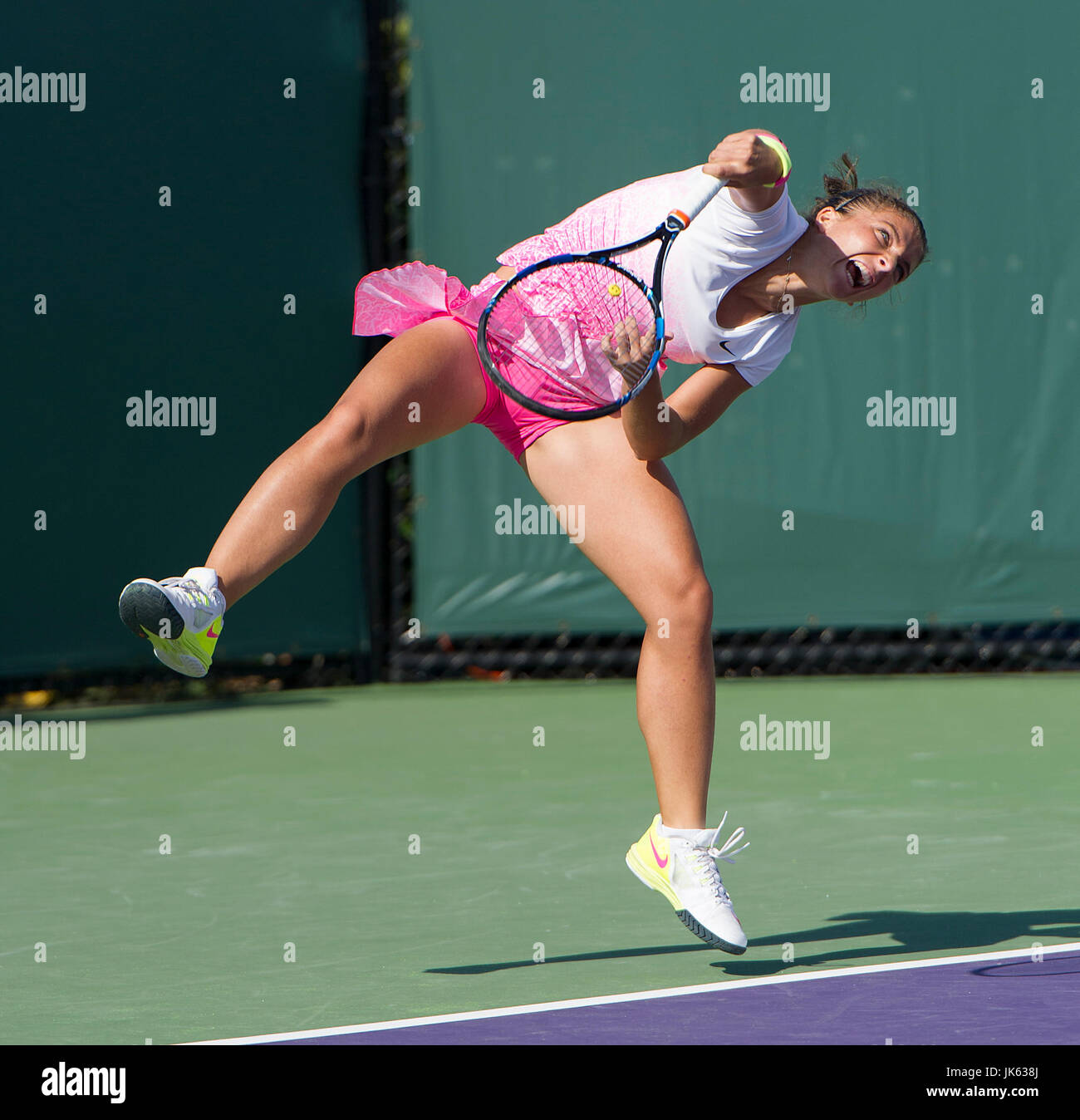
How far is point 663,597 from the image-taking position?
128 inches

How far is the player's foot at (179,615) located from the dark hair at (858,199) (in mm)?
1308

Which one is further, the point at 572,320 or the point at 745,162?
the point at 572,320

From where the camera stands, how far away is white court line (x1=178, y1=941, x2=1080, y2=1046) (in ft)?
9.18

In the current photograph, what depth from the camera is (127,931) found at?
→ 363 centimetres

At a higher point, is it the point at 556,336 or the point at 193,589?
the point at 556,336

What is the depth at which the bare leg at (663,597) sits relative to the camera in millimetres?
3262

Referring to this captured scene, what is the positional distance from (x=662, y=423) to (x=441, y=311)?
1.73 ft

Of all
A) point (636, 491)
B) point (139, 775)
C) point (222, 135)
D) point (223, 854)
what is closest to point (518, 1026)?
point (636, 491)

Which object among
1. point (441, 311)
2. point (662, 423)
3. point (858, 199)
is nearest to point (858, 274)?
point (858, 199)

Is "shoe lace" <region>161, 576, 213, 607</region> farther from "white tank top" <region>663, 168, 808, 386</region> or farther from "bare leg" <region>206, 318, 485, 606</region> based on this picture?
"white tank top" <region>663, 168, 808, 386</region>

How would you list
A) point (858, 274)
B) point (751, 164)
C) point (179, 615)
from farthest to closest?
point (858, 274) < point (751, 164) < point (179, 615)

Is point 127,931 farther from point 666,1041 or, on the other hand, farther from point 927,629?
point 927,629

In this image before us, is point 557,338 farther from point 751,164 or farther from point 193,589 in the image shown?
point 193,589

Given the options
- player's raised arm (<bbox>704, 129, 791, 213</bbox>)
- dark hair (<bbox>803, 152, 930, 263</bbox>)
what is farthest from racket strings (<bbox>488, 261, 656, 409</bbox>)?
dark hair (<bbox>803, 152, 930, 263</bbox>)
